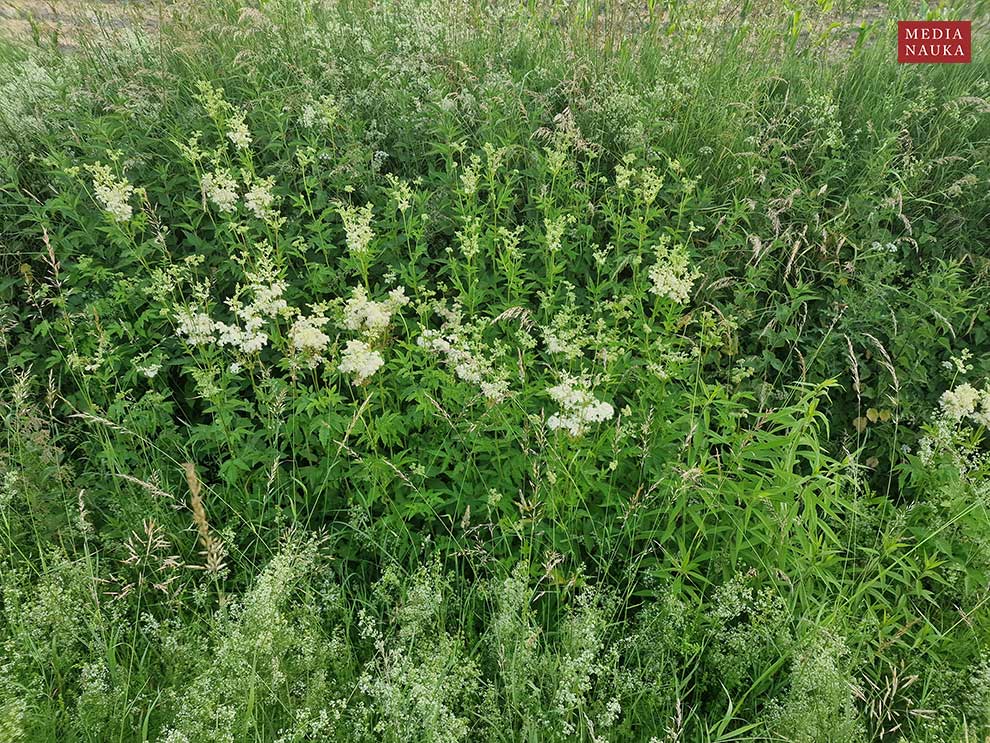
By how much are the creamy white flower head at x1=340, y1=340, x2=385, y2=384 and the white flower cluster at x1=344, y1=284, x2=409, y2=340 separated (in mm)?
119

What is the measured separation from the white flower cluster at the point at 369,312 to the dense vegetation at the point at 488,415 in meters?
0.02

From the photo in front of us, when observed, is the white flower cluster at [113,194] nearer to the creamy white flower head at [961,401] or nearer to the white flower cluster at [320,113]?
the white flower cluster at [320,113]

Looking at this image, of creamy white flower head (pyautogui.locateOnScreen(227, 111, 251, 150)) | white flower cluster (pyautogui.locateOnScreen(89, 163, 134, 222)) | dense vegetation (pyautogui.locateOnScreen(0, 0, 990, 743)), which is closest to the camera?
dense vegetation (pyautogui.locateOnScreen(0, 0, 990, 743))

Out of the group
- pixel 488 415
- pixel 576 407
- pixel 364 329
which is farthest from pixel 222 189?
pixel 576 407

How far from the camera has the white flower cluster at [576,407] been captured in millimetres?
2677

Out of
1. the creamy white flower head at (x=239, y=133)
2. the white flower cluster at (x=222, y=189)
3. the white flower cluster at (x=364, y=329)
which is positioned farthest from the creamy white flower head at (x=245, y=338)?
the creamy white flower head at (x=239, y=133)

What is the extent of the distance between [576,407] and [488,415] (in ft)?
1.35

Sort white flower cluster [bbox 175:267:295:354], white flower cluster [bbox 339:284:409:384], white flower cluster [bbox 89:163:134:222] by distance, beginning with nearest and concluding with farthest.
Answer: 1. white flower cluster [bbox 339:284:409:384]
2. white flower cluster [bbox 175:267:295:354]
3. white flower cluster [bbox 89:163:134:222]

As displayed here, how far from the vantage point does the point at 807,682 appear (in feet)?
7.57

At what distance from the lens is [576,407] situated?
8.94ft

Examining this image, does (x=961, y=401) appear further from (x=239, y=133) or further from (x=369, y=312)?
(x=239, y=133)

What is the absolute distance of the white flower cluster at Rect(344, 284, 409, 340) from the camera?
9.42 feet

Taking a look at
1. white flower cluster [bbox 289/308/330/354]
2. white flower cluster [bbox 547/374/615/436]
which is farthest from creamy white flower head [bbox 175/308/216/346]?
white flower cluster [bbox 547/374/615/436]

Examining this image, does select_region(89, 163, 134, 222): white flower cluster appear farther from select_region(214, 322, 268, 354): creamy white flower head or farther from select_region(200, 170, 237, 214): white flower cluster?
select_region(214, 322, 268, 354): creamy white flower head
